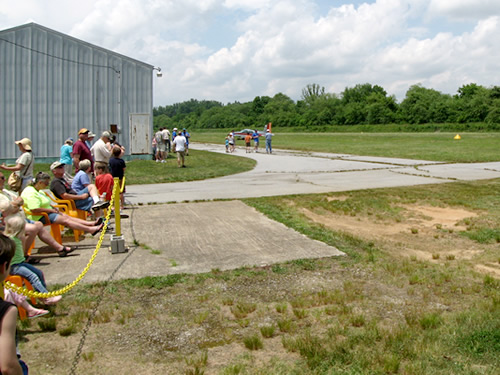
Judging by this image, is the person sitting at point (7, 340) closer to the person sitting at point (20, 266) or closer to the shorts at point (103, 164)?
the person sitting at point (20, 266)

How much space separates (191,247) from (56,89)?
61.0ft

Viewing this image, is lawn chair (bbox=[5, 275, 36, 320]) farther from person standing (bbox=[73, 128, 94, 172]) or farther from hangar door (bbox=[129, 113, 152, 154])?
hangar door (bbox=[129, 113, 152, 154])

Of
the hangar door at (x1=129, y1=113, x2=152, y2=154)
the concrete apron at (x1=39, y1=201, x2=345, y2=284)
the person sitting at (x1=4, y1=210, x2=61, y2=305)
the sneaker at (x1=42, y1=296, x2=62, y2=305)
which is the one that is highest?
the hangar door at (x1=129, y1=113, x2=152, y2=154)

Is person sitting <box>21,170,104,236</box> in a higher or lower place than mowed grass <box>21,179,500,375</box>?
higher

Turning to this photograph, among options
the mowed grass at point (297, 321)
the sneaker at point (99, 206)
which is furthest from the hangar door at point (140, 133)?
the mowed grass at point (297, 321)

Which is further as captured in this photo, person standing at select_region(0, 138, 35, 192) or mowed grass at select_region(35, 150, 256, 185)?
mowed grass at select_region(35, 150, 256, 185)

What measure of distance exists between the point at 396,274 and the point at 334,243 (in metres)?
1.69

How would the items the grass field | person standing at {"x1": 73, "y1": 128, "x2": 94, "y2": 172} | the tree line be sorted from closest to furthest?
the grass field, person standing at {"x1": 73, "y1": 128, "x2": 94, "y2": 172}, the tree line

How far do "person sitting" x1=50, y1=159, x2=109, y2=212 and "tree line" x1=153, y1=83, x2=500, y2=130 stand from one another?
7182 cm

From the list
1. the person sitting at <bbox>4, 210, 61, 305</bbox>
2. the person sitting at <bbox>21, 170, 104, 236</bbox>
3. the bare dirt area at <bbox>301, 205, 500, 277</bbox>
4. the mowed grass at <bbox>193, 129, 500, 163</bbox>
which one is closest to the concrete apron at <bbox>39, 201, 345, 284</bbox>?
the person sitting at <bbox>21, 170, 104, 236</bbox>

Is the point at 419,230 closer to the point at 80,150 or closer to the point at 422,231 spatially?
the point at 422,231

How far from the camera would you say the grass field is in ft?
13.2

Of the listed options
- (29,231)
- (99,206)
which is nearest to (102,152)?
(99,206)

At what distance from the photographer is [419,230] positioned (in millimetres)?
9453
